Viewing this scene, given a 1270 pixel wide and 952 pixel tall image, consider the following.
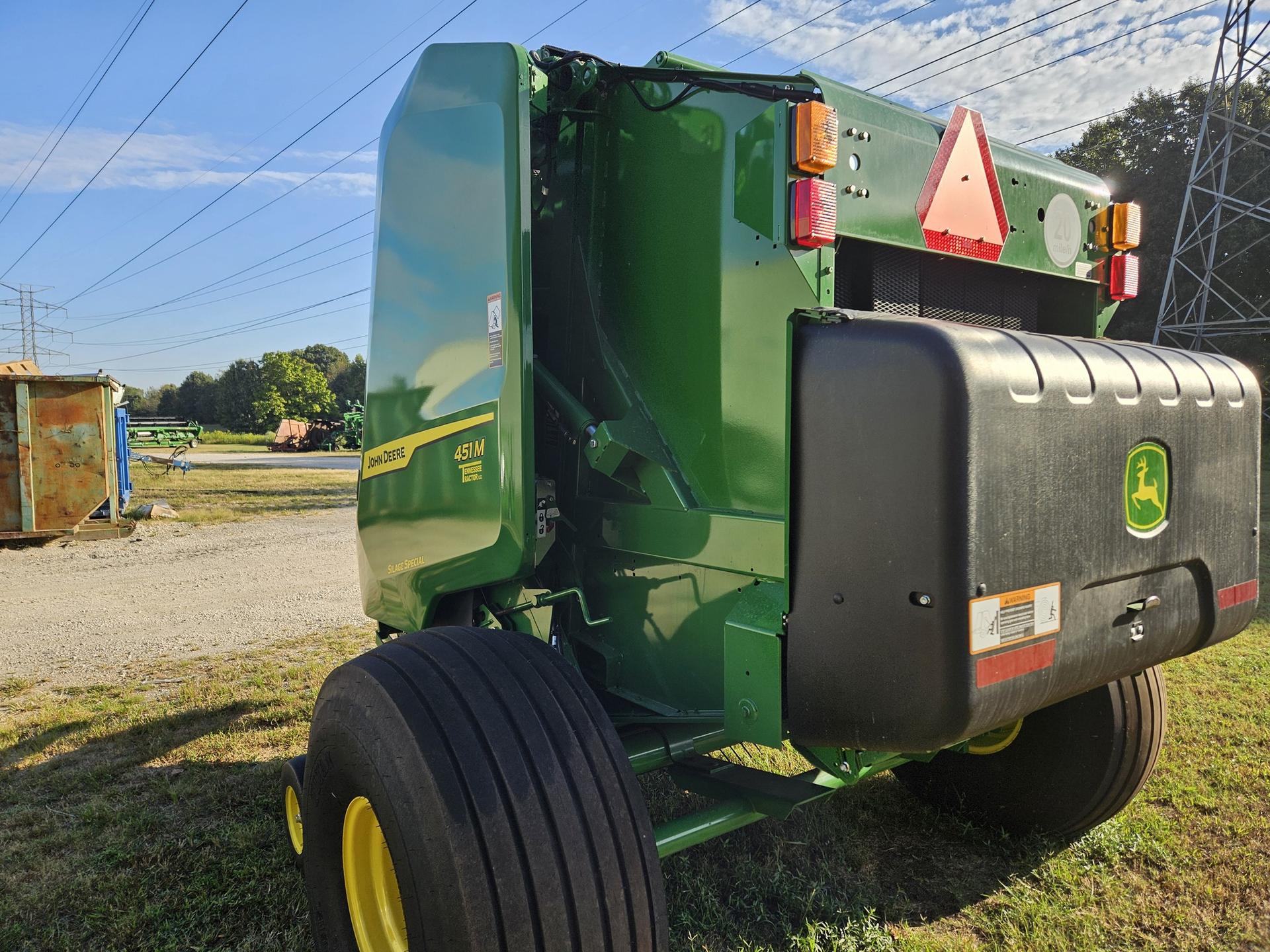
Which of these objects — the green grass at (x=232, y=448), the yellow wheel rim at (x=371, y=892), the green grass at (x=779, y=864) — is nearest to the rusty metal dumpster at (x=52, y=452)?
the green grass at (x=779, y=864)

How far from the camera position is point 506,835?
5.47 ft

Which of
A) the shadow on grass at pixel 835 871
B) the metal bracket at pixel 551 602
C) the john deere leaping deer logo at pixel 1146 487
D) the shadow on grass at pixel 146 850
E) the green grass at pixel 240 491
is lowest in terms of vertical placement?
the shadow on grass at pixel 835 871

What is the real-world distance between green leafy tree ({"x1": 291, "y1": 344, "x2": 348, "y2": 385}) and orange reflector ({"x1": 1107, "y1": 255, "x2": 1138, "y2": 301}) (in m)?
95.7

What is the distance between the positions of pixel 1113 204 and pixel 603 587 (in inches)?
76.3

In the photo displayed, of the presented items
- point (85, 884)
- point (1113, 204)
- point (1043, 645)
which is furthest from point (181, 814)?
point (1113, 204)

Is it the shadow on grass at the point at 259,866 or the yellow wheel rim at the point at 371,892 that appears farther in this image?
the shadow on grass at the point at 259,866

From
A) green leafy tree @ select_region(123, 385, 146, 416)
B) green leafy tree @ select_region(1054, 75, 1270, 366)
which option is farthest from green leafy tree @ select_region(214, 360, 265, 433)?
green leafy tree @ select_region(1054, 75, 1270, 366)

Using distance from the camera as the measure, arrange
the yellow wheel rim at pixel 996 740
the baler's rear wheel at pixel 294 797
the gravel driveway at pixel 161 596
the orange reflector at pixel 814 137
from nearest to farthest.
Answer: the orange reflector at pixel 814 137 → the baler's rear wheel at pixel 294 797 → the yellow wheel rim at pixel 996 740 → the gravel driveway at pixel 161 596

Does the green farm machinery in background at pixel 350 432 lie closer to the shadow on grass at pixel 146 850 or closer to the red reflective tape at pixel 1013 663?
the shadow on grass at pixel 146 850

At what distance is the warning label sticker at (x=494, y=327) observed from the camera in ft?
7.68

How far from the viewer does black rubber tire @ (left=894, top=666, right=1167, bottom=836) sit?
2898mm

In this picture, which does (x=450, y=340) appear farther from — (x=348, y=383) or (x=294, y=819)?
(x=348, y=383)

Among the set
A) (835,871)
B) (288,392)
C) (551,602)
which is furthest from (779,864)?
(288,392)

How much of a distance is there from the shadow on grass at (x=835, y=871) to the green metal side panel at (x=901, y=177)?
6.50 feet
